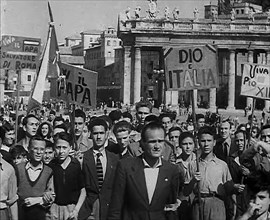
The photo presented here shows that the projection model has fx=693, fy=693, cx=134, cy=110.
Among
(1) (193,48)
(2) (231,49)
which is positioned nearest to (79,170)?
(1) (193,48)

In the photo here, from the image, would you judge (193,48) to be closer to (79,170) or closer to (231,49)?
(79,170)

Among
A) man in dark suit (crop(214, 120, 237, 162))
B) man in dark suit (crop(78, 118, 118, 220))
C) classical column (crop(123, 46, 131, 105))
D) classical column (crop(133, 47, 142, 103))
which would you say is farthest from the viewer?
classical column (crop(123, 46, 131, 105))

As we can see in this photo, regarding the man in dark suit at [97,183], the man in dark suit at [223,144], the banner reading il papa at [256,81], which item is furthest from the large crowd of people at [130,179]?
the banner reading il papa at [256,81]

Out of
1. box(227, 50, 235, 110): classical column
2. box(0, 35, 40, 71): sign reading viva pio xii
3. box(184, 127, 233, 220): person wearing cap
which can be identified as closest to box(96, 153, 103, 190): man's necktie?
box(184, 127, 233, 220): person wearing cap

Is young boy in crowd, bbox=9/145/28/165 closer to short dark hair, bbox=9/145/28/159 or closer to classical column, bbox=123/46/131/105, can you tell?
short dark hair, bbox=9/145/28/159

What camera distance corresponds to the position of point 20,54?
45.9ft

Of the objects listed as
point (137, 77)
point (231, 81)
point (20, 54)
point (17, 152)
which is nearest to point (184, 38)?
point (137, 77)

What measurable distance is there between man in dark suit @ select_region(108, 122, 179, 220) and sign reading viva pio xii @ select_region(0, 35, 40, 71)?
24.7 ft

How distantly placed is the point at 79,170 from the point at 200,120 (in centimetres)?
679

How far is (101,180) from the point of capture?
8125 mm

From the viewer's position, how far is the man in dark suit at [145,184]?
641 centimetres

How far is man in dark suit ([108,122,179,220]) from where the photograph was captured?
6.41m

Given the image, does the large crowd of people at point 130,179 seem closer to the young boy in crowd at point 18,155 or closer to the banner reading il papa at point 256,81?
the young boy in crowd at point 18,155

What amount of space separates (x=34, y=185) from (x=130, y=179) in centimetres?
204
